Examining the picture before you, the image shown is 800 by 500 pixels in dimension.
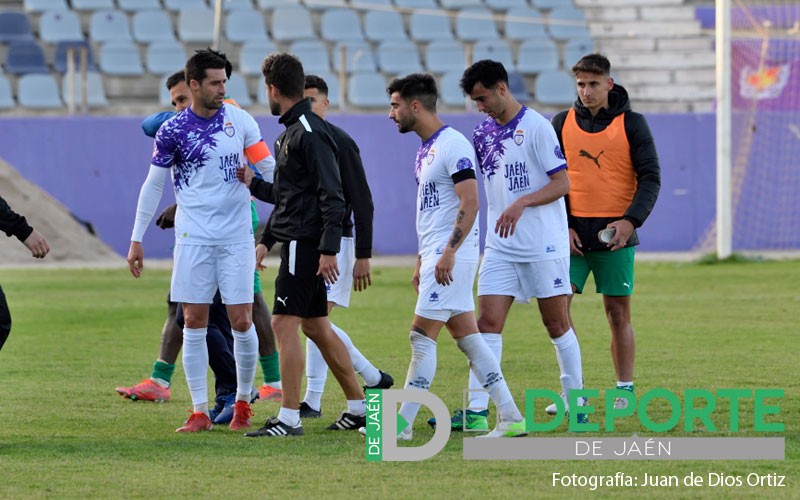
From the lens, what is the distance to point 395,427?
23.0 ft

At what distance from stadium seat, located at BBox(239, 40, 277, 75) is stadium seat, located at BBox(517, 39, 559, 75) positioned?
16.6ft

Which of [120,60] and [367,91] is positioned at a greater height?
[120,60]

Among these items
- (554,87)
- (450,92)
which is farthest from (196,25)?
(554,87)

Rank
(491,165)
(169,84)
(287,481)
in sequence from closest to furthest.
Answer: (287,481), (491,165), (169,84)

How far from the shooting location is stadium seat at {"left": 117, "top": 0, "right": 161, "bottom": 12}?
29.4m

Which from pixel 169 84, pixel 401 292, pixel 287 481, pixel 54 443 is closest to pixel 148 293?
pixel 401 292

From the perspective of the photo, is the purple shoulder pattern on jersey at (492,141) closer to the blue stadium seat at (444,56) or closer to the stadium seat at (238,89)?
the stadium seat at (238,89)

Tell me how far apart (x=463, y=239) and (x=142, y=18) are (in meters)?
22.9

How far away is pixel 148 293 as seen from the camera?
712 inches

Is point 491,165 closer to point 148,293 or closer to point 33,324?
point 33,324

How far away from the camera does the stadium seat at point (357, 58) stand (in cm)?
2736

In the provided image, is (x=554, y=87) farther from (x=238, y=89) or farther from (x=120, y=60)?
(x=120, y=60)

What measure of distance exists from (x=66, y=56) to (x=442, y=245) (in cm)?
2138

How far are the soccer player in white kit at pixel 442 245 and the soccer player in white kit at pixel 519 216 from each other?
0.36 metres
